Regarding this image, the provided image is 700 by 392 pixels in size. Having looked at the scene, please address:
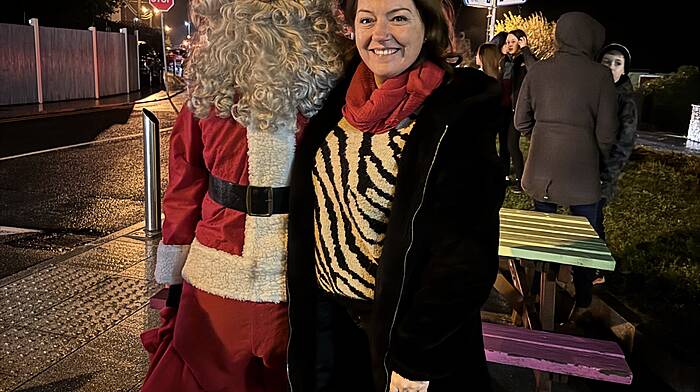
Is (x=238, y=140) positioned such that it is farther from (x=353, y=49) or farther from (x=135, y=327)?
(x=135, y=327)

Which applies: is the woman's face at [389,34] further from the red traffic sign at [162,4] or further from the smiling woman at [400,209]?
the red traffic sign at [162,4]

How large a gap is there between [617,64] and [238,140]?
3.60 metres

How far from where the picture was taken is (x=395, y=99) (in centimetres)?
188

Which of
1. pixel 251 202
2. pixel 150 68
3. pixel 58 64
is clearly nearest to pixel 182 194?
pixel 251 202

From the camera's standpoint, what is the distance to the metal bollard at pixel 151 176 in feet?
20.7

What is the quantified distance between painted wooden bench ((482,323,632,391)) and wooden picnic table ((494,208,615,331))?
1.30ft

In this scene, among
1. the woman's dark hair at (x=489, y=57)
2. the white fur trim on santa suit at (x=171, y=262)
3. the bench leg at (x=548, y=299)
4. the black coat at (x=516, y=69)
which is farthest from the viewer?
the black coat at (x=516, y=69)

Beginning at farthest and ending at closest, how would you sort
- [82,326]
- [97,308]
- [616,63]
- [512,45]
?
1. [512,45]
2. [616,63]
3. [97,308]
4. [82,326]

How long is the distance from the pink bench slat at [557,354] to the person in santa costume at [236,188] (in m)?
1.23

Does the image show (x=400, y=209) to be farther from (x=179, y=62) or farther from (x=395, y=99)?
(x=179, y=62)

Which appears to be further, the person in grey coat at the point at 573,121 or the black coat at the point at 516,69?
the black coat at the point at 516,69

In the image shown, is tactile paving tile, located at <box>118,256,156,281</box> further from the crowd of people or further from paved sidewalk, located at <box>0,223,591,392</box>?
the crowd of people

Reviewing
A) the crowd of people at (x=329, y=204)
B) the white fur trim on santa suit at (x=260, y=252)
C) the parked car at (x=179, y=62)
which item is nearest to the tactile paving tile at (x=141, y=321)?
the parked car at (x=179, y=62)

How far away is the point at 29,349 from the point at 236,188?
2338 millimetres
